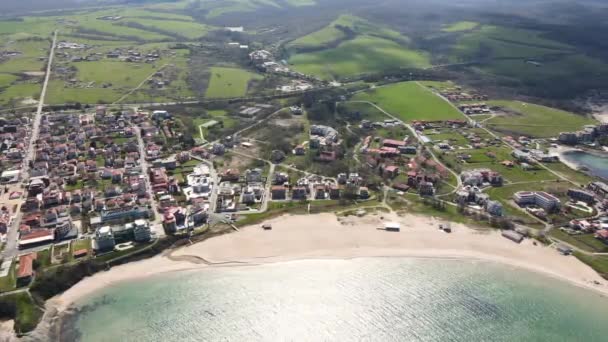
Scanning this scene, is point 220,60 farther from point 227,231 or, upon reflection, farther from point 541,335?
point 541,335

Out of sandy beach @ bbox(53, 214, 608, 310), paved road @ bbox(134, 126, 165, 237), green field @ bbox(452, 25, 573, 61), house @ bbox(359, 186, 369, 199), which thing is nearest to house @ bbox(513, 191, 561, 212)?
sandy beach @ bbox(53, 214, 608, 310)

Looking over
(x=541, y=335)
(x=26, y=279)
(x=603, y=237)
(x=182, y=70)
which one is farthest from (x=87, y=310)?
(x=182, y=70)

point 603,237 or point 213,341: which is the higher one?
point 603,237

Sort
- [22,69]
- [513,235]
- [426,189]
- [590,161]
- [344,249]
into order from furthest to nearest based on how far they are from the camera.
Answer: [22,69] → [590,161] → [426,189] → [513,235] → [344,249]

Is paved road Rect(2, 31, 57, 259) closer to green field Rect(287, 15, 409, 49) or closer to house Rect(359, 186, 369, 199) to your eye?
house Rect(359, 186, 369, 199)

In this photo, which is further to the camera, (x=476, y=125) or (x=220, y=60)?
(x=220, y=60)

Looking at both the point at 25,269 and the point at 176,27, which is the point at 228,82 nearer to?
the point at 25,269

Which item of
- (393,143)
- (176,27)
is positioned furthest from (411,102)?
(176,27)
